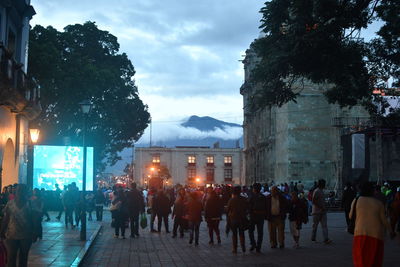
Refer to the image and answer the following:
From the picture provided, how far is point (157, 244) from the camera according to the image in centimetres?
1727

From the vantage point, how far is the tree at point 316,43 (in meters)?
16.2

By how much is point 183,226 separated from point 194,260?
686 centimetres

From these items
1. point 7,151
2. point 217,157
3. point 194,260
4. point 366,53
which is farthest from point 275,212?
point 217,157

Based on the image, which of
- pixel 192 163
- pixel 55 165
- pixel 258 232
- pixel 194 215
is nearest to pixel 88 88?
pixel 55 165

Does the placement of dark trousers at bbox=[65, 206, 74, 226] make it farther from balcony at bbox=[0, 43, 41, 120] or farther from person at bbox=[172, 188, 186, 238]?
person at bbox=[172, 188, 186, 238]

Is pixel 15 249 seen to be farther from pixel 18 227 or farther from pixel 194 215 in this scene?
pixel 194 215

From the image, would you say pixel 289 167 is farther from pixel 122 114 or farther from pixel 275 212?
pixel 275 212

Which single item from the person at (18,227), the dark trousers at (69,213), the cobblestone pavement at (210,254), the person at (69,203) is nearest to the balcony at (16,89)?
the person at (69,203)

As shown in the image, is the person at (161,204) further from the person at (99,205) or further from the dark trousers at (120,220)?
the person at (99,205)

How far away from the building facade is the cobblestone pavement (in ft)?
259

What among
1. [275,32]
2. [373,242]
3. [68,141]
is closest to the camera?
[373,242]

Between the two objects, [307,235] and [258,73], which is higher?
[258,73]

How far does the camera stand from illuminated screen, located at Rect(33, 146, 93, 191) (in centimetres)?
3127

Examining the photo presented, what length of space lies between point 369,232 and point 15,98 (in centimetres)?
1390
